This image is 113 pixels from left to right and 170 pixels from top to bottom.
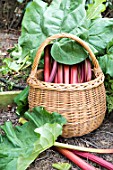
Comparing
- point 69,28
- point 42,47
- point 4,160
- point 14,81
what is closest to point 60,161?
point 4,160

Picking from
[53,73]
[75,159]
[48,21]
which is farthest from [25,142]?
[48,21]

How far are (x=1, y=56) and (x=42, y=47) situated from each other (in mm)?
1168

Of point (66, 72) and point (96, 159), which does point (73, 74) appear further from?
point (96, 159)

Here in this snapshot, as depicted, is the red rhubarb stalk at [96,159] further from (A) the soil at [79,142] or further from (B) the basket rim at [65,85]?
(B) the basket rim at [65,85]

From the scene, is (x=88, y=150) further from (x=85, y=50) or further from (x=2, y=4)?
(x=2, y=4)

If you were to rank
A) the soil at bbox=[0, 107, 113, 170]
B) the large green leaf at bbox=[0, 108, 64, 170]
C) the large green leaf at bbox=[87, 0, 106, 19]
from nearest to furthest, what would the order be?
the large green leaf at bbox=[0, 108, 64, 170], the soil at bbox=[0, 107, 113, 170], the large green leaf at bbox=[87, 0, 106, 19]

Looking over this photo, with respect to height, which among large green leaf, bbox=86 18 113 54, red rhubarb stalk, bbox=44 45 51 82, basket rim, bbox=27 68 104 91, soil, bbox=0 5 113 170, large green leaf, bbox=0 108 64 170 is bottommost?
soil, bbox=0 5 113 170

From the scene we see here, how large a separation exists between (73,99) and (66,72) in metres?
0.15

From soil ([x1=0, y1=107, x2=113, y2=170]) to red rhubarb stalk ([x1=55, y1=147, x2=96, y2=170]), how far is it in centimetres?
2

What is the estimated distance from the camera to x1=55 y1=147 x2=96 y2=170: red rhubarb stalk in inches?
55.7

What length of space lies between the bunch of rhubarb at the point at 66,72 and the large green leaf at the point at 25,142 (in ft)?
0.64

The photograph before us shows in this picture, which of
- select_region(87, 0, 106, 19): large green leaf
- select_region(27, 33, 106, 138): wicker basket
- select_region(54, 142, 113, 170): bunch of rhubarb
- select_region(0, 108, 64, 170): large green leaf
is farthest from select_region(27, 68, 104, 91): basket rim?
select_region(87, 0, 106, 19): large green leaf

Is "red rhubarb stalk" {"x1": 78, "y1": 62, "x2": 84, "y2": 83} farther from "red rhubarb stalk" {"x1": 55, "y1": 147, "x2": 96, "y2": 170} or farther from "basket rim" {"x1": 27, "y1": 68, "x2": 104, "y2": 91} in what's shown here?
"red rhubarb stalk" {"x1": 55, "y1": 147, "x2": 96, "y2": 170}

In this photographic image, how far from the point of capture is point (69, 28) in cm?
172
